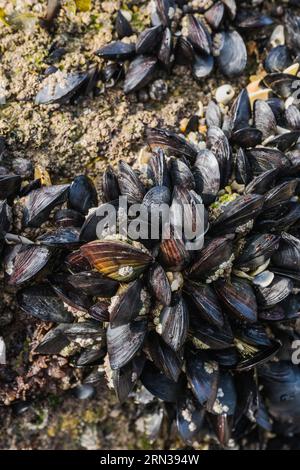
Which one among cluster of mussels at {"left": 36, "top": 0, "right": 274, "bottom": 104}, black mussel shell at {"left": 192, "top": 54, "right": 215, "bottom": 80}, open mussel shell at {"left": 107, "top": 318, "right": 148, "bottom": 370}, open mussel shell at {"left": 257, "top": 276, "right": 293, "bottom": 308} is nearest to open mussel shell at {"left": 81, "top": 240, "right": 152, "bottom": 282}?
open mussel shell at {"left": 107, "top": 318, "right": 148, "bottom": 370}

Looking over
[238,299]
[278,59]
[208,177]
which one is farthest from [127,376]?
[278,59]

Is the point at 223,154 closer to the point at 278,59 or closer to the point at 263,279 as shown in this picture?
the point at 263,279

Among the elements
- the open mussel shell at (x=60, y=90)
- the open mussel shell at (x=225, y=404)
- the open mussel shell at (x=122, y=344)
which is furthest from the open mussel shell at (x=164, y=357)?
the open mussel shell at (x=60, y=90)

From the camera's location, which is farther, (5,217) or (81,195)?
(81,195)

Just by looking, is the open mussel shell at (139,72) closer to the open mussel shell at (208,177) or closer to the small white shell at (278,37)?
the open mussel shell at (208,177)

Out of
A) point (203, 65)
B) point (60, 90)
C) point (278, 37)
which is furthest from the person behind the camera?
point (278, 37)

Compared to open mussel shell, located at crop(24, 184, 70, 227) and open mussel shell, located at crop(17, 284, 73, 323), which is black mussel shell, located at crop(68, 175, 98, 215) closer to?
open mussel shell, located at crop(24, 184, 70, 227)
